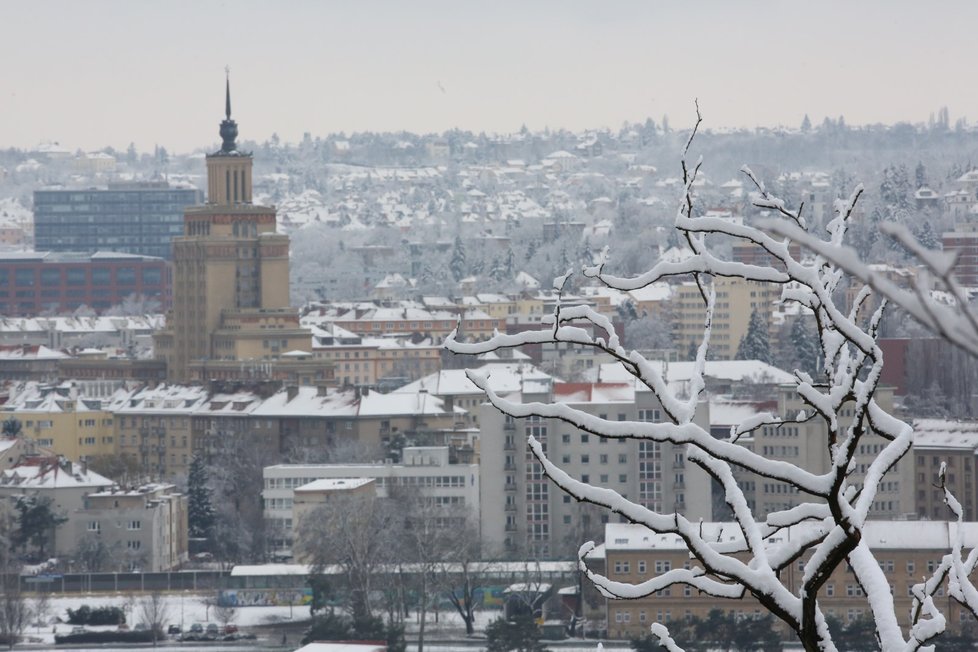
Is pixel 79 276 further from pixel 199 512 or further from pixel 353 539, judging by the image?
pixel 353 539

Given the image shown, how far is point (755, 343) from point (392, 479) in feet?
86.8

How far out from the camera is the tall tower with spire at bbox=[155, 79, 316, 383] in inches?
2213

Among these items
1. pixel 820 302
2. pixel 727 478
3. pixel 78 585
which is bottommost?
pixel 78 585

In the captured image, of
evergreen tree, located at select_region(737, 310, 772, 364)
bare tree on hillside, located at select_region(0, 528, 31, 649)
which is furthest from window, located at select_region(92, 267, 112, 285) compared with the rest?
bare tree on hillside, located at select_region(0, 528, 31, 649)

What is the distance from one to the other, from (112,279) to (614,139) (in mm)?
111007

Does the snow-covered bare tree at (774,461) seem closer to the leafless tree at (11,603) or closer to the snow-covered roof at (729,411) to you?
the leafless tree at (11,603)

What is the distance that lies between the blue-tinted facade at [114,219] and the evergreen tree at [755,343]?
44239 mm

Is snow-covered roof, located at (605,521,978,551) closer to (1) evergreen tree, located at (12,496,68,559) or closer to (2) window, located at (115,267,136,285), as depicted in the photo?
(1) evergreen tree, located at (12,496,68,559)

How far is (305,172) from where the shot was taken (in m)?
180

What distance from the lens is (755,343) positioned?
62188mm

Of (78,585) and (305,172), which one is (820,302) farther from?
(305,172)

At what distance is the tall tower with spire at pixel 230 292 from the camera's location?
56.2 meters

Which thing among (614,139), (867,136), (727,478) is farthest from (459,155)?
(727,478)

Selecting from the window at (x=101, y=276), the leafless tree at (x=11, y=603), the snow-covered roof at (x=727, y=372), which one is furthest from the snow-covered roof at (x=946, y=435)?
the window at (x=101, y=276)
